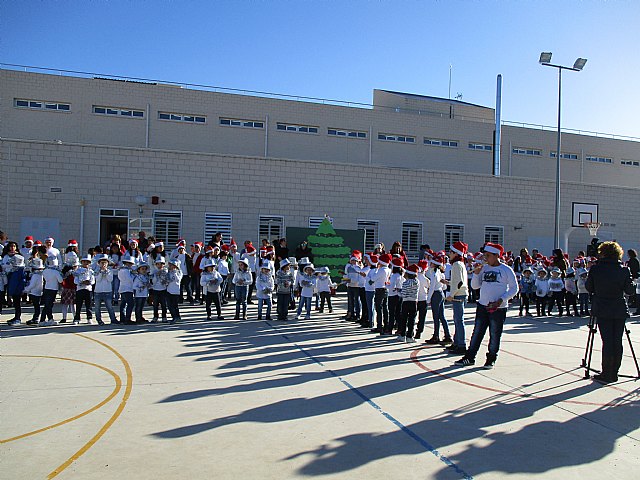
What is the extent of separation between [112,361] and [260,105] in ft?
77.1

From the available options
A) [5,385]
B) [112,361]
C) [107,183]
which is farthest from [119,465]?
[107,183]

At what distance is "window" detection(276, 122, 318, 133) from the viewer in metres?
30.5

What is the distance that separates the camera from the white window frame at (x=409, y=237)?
84.4 ft

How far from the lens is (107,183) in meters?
21.4

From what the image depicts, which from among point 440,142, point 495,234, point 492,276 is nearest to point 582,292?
point 492,276

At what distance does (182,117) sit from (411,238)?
13859mm

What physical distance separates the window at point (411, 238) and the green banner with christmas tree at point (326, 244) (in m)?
4.23

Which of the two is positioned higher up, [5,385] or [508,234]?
[508,234]

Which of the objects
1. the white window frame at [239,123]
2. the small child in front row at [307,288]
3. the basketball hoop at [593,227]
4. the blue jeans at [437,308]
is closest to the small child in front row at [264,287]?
the small child in front row at [307,288]

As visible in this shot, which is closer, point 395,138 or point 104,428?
point 104,428

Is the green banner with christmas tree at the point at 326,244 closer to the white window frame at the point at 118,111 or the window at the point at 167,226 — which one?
the window at the point at 167,226

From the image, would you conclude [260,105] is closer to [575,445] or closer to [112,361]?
[112,361]

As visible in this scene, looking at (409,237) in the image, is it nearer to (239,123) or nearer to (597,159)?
(239,123)

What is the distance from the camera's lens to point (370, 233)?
25.3 meters
